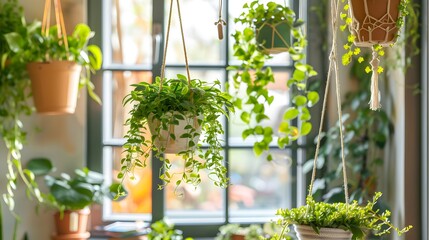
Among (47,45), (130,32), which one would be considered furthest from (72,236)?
(130,32)

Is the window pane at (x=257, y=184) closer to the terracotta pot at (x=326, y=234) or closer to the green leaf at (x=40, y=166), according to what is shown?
the green leaf at (x=40, y=166)

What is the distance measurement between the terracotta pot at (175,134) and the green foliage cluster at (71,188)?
134 cm

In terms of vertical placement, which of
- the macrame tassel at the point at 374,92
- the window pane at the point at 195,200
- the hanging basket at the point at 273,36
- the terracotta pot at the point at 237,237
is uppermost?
the hanging basket at the point at 273,36

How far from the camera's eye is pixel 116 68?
3924mm

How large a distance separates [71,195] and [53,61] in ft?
1.90

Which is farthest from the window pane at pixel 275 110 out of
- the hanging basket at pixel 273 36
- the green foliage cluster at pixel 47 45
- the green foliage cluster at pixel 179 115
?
the hanging basket at pixel 273 36

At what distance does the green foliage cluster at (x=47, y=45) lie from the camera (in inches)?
134

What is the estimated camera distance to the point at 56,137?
380cm

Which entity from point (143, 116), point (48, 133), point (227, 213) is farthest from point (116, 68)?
point (143, 116)

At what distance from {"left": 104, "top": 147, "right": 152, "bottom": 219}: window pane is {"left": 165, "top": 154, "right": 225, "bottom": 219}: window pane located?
99 millimetres

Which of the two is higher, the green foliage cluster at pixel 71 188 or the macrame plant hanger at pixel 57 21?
the macrame plant hanger at pixel 57 21

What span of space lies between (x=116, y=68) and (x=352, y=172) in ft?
3.86

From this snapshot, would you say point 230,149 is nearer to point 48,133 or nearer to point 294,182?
point 294,182

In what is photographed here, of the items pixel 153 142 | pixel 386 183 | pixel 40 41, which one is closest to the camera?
pixel 153 142
